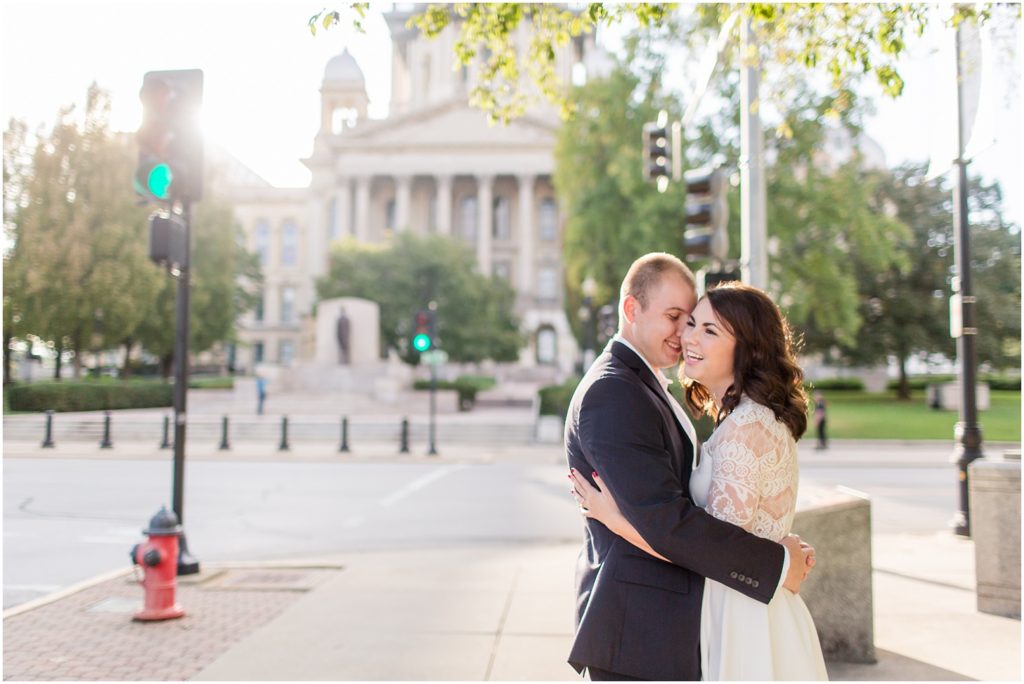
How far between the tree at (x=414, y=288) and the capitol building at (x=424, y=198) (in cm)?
1273

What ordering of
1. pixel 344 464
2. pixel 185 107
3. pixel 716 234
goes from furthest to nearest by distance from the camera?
pixel 344 464 → pixel 716 234 → pixel 185 107

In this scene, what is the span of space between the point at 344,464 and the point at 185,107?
46.7ft

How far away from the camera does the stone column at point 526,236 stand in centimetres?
7725

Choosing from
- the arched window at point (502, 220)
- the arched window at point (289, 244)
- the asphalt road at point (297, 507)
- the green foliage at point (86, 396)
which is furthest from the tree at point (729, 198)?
the arched window at point (289, 244)

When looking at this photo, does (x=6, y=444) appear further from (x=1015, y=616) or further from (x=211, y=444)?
(x=1015, y=616)

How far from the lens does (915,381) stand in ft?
142

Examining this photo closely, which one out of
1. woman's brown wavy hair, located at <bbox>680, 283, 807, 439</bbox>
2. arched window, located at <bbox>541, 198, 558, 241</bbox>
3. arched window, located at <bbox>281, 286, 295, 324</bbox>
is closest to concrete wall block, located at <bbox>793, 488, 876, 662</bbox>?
woman's brown wavy hair, located at <bbox>680, 283, 807, 439</bbox>

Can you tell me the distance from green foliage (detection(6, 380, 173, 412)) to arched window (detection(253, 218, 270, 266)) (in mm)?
50171

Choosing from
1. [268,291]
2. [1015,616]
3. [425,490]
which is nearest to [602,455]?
[1015,616]

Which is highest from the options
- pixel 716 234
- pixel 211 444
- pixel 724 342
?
pixel 716 234

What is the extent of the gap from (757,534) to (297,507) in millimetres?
11181

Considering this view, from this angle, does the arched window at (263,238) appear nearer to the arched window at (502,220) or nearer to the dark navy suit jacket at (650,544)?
the arched window at (502,220)

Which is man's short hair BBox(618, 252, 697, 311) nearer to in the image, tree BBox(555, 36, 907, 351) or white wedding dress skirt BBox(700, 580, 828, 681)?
white wedding dress skirt BBox(700, 580, 828, 681)

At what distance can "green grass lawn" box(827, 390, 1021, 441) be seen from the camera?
28750mm
